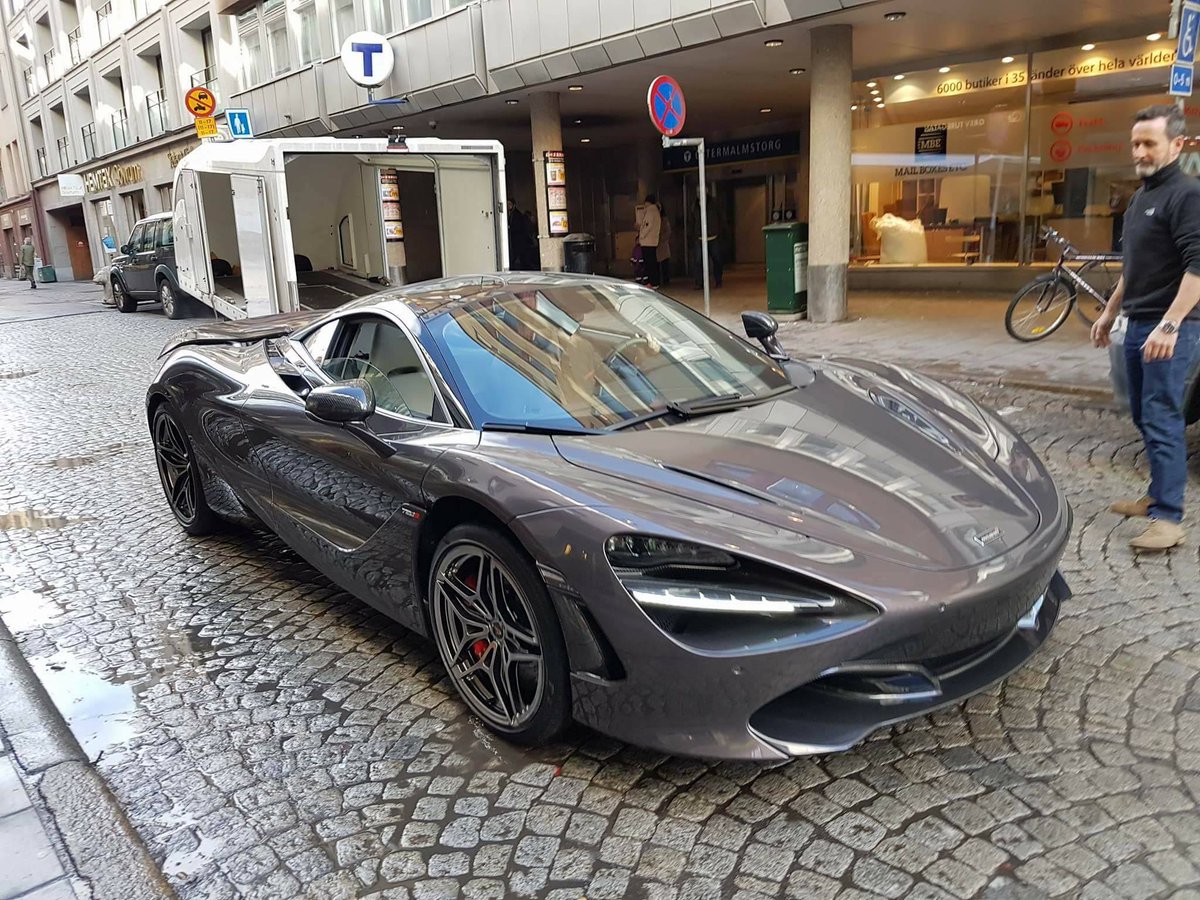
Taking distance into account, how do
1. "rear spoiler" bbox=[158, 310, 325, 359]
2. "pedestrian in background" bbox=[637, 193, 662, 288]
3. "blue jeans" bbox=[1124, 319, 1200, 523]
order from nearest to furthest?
1. "blue jeans" bbox=[1124, 319, 1200, 523]
2. "rear spoiler" bbox=[158, 310, 325, 359]
3. "pedestrian in background" bbox=[637, 193, 662, 288]

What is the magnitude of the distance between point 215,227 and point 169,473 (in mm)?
11182

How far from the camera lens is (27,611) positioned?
425cm

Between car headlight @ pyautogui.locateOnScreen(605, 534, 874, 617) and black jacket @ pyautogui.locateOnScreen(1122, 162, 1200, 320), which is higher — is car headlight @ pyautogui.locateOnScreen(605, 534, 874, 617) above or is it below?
below

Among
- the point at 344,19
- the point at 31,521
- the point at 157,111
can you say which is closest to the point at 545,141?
the point at 344,19

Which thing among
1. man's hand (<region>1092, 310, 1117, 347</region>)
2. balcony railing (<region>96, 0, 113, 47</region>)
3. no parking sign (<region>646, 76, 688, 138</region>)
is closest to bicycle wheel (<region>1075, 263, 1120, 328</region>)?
no parking sign (<region>646, 76, 688, 138</region>)

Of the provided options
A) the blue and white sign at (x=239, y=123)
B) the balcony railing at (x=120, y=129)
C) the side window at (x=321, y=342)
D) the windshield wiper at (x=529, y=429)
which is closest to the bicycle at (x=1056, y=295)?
the side window at (x=321, y=342)

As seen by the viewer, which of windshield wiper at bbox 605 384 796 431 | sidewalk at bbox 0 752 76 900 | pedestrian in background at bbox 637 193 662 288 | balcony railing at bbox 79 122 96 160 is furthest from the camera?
balcony railing at bbox 79 122 96 160

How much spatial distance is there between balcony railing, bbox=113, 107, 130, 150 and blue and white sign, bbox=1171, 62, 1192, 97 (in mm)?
35266

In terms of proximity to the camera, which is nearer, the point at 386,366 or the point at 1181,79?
the point at 386,366

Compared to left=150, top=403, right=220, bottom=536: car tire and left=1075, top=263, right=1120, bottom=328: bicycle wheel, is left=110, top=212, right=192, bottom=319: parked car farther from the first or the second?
left=1075, top=263, right=1120, bottom=328: bicycle wheel

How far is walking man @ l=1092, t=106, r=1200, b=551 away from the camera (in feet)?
12.4

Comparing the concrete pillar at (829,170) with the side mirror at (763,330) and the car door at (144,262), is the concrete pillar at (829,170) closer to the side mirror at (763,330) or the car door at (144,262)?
the side mirror at (763,330)

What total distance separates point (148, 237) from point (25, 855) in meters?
19.1

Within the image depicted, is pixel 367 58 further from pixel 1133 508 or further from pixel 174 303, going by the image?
pixel 1133 508
